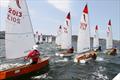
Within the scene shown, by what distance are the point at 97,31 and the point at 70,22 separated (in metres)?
18.5

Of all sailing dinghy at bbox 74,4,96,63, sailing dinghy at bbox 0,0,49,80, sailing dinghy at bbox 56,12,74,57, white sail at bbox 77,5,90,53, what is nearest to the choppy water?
sailing dinghy at bbox 74,4,96,63

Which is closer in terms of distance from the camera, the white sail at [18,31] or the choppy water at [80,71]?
the white sail at [18,31]

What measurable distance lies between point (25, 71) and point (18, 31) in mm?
3092

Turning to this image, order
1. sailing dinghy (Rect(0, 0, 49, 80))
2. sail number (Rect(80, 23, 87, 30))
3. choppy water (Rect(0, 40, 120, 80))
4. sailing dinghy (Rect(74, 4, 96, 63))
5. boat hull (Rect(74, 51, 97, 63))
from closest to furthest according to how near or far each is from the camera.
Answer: sailing dinghy (Rect(0, 0, 49, 80)) < choppy water (Rect(0, 40, 120, 80)) < boat hull (Rect(74, 51, 97, 63)) < sailing dinghy (Rect(74, 4, 96, 63)) < sail number (Rect(80, 23, 87, 30))

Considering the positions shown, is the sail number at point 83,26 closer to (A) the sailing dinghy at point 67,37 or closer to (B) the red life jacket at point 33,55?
(A) the sailing dinghy at point 67,37

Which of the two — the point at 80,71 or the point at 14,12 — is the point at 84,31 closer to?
the point at 80,71

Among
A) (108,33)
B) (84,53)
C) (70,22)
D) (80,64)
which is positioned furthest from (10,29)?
(108,33)

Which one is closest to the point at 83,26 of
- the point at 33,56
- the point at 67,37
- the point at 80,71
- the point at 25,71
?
the point at 67,37

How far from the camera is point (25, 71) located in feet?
57.3

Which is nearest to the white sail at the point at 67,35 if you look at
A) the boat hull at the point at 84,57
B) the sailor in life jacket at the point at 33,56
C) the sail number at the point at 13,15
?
the boat hull at the point at 84,57

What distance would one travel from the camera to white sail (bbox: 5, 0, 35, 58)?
18266 mm

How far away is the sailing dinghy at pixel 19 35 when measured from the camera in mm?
18188

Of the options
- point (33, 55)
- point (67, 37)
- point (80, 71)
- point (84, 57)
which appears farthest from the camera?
point (67, 37)

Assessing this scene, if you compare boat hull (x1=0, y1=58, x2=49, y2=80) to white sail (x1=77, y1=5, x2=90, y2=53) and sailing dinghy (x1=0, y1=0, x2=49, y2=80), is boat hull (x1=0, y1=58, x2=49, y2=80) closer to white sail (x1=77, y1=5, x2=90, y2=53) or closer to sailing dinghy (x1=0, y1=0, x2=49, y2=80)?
sailing dinghy (x1=0, y1=0, x2=49, y2=80)
